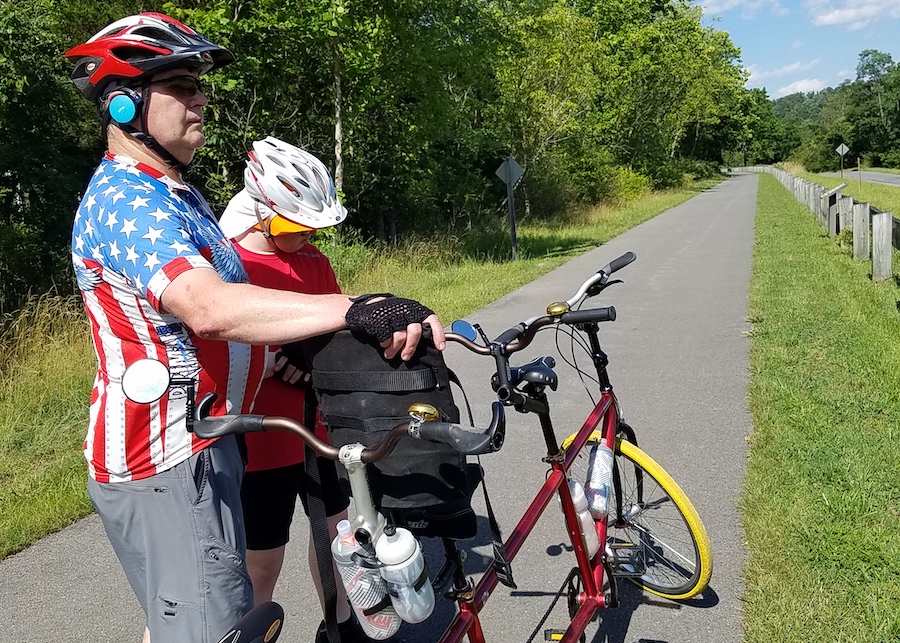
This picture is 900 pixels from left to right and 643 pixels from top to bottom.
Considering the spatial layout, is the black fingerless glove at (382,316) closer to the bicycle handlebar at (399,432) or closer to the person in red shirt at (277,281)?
the bicycle handlebar at (399,432)

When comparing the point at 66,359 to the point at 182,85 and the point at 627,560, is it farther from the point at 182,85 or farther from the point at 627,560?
the point at 182,85

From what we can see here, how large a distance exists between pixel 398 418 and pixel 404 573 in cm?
33

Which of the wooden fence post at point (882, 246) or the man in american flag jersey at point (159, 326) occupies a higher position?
the man in american flag jersey at point (159, 326)

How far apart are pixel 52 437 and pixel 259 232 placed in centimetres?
385

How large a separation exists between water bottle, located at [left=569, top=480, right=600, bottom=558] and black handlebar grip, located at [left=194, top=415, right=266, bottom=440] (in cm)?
137

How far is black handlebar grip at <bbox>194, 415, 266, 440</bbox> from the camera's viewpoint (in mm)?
1533

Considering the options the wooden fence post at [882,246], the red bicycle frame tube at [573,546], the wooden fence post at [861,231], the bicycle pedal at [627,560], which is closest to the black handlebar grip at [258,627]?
the red bicycle frame tube at [573,546]

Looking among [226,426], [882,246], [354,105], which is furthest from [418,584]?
[354,105]

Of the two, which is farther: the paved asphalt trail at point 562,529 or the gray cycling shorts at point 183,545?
the paved asphalt trail at point 562,529

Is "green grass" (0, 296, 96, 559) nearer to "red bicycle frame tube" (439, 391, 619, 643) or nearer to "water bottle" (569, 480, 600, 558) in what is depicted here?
"red bicycle frame tube" (439, 391, 619, 643)

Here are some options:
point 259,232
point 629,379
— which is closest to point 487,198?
point 629,379

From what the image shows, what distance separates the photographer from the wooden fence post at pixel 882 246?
9.95 metres

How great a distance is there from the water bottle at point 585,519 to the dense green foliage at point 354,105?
9091mm

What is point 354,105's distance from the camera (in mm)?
13586
